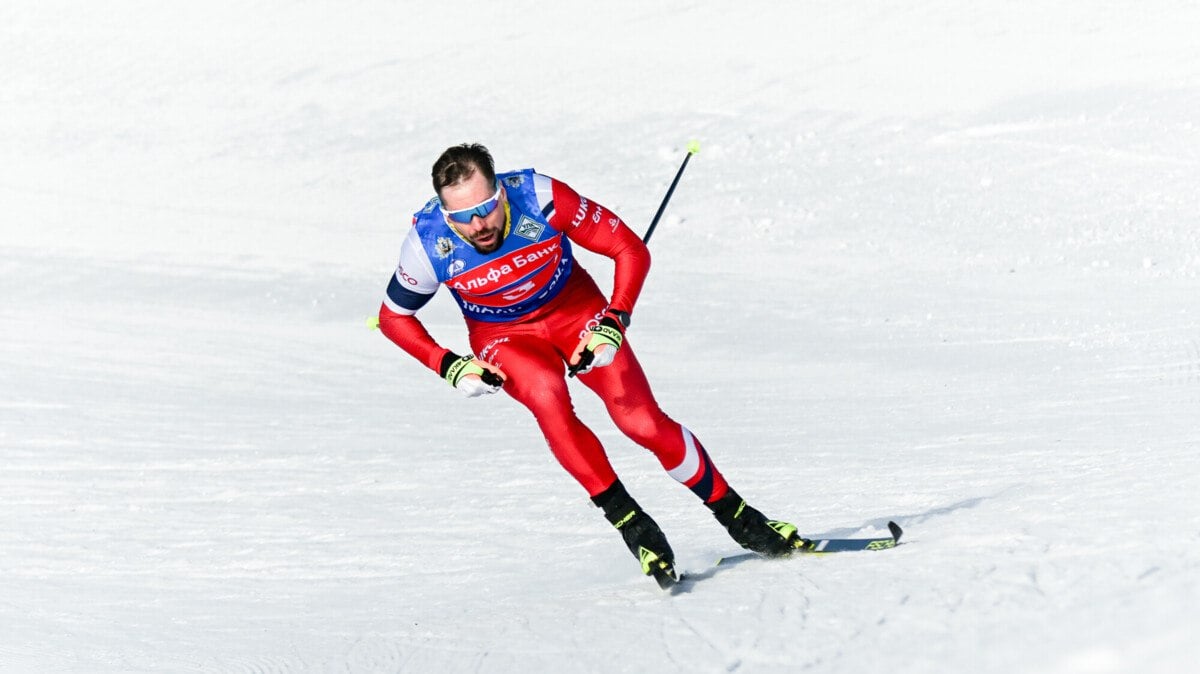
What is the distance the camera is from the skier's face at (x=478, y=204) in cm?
482

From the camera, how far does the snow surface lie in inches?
182

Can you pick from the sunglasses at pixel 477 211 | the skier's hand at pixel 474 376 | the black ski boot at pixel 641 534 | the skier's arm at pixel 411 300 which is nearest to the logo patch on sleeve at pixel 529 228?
the sunglasses at pixel 477 211

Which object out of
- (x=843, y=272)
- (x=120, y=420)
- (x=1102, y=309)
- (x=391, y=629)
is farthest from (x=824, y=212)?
(x=391, y=629)

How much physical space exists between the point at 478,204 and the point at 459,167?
0.14m

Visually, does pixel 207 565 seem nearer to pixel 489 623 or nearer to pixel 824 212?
pixel 489 623

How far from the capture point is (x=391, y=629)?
5.21m

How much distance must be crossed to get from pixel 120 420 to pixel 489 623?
5.81 metres

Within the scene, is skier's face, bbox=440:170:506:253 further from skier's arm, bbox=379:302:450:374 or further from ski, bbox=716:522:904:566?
ski, bbox=716:522:904:566

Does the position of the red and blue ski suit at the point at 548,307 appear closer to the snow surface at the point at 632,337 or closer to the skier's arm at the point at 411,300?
the skier's arm at the point at 411,300

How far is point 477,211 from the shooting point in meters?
4.86

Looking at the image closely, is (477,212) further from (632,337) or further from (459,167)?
(632,337)

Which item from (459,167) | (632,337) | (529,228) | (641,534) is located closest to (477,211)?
(459,167)

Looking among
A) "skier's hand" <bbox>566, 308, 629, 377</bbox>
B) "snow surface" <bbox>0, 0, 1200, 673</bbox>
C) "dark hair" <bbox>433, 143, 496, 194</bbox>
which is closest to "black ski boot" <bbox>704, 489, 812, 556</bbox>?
"snow surface" <bbox>0, 0, 1200, 673</bbox>

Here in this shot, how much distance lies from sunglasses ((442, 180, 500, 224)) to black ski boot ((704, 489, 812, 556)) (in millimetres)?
1407
